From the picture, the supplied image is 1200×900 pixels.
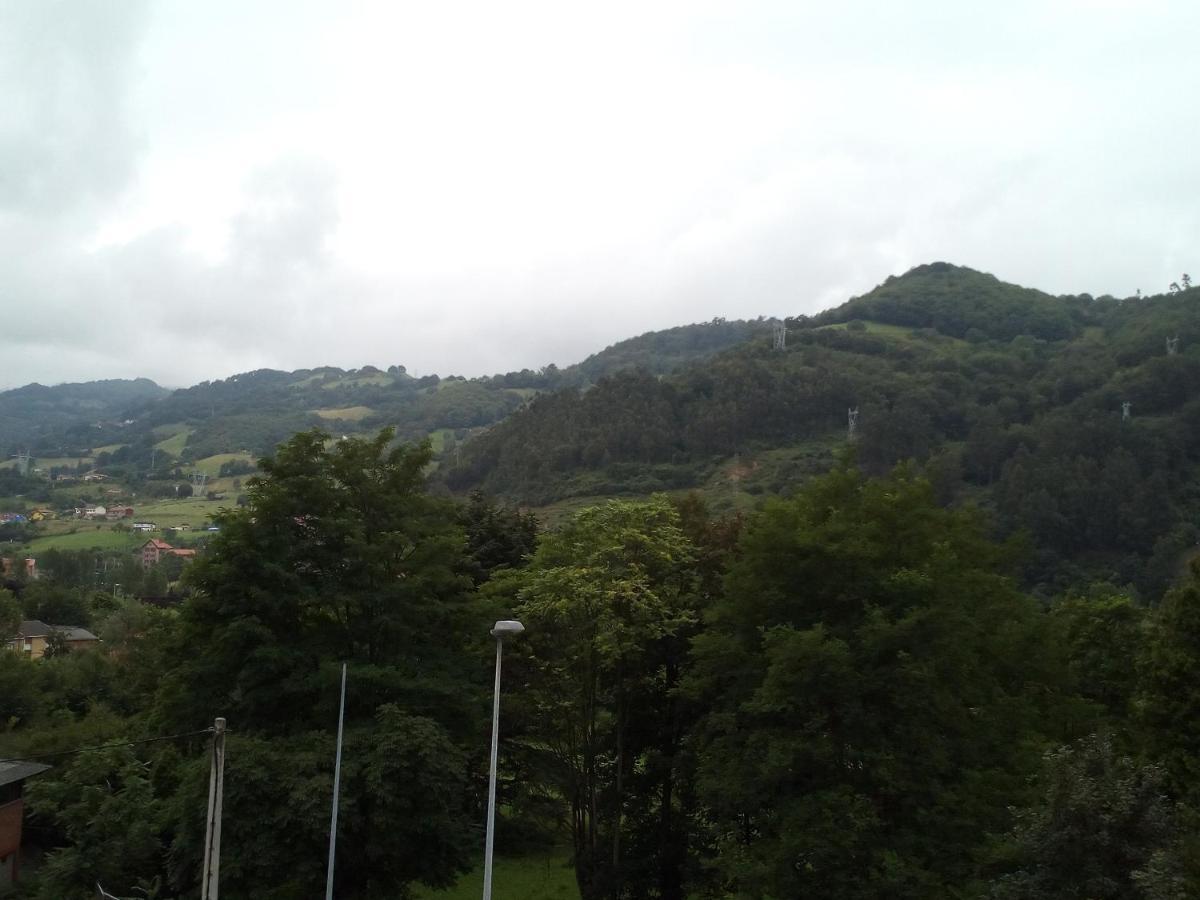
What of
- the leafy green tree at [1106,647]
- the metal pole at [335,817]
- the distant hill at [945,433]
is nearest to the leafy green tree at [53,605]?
the distant hill at [945,433]

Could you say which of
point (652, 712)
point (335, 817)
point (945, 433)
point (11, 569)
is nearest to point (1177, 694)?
point (652, 712)

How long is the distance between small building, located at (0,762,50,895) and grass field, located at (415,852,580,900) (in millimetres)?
10747

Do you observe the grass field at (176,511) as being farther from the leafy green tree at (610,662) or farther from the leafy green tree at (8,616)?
the leafy green tree at (610,662)

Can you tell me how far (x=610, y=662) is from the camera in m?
22.3

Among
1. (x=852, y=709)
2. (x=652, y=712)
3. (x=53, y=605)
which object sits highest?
(x=852, y=709)

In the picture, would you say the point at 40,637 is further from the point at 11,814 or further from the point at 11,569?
the point at 11,814

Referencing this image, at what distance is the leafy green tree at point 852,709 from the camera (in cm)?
1744

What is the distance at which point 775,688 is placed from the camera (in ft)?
60.5

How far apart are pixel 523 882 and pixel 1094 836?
2053cm

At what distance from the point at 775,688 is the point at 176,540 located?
473 feet

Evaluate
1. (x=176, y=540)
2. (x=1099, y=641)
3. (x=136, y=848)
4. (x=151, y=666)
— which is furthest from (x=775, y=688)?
(x=176, y=540)

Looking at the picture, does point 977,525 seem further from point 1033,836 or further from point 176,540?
point 176,540

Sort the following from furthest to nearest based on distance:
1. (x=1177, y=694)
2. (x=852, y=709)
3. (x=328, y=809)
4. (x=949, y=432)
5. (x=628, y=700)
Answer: (x=949, y=432), (x=628, y=700), (x=1177, y=694), (x=328, y=809), (x=852, y=709)

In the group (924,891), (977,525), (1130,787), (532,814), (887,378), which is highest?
(887,378)
